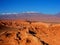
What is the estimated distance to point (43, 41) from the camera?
53.6 ft

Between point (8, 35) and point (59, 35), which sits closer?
point (8, 35)

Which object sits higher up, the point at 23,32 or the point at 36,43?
the point at 23,32

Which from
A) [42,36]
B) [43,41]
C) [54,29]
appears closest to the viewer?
[43,41]

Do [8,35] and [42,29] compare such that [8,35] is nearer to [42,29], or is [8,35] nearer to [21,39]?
[21,39]

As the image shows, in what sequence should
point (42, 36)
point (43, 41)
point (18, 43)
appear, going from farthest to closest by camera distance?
1. point (42, 36)
2. point (43, 41)
3. point (18, 43)

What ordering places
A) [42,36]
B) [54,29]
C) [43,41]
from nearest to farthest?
[43,41]
[42,36]
[54,29]

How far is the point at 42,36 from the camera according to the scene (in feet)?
57.5

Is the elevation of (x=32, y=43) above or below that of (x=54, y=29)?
below

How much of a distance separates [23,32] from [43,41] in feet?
7.52

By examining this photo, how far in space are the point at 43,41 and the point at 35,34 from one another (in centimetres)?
141

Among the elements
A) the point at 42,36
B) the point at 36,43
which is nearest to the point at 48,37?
the point at 42,36

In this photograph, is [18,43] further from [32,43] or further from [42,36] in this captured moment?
[42,36]

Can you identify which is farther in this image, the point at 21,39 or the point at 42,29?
the point at 42,29

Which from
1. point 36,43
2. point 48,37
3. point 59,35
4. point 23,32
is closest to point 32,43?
point 36,43
